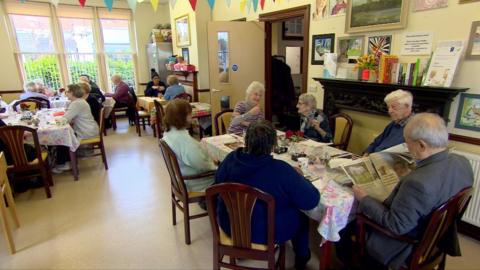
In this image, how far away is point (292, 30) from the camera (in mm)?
5367

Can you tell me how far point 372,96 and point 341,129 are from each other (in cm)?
42

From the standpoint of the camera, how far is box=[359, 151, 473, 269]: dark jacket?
1261mm

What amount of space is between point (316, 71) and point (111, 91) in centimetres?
524

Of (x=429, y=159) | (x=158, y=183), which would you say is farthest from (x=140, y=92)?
(x=429, y=159)

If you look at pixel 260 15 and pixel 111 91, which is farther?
pixel 111 91

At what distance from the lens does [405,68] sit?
95.3 inches

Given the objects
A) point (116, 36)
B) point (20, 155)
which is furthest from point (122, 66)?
point (20, 155)

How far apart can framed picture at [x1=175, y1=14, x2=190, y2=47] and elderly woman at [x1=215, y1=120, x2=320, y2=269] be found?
4.61 m

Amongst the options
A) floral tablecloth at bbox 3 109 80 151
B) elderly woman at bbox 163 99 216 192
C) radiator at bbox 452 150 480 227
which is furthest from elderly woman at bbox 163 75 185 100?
radiator at bbox 452 150 480 227

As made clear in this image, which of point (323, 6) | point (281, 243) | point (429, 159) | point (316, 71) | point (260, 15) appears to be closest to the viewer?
point (429, 159)

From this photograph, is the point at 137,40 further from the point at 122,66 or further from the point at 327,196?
the point at 327,196

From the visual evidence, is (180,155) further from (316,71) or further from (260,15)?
(260,15)

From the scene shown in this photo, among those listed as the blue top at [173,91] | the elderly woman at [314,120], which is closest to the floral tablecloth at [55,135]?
the blue top at [173,91]

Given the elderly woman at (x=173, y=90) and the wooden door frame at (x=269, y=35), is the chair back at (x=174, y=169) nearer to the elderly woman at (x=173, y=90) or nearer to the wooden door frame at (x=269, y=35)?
the wooden door frame at (x=269, y=35)
